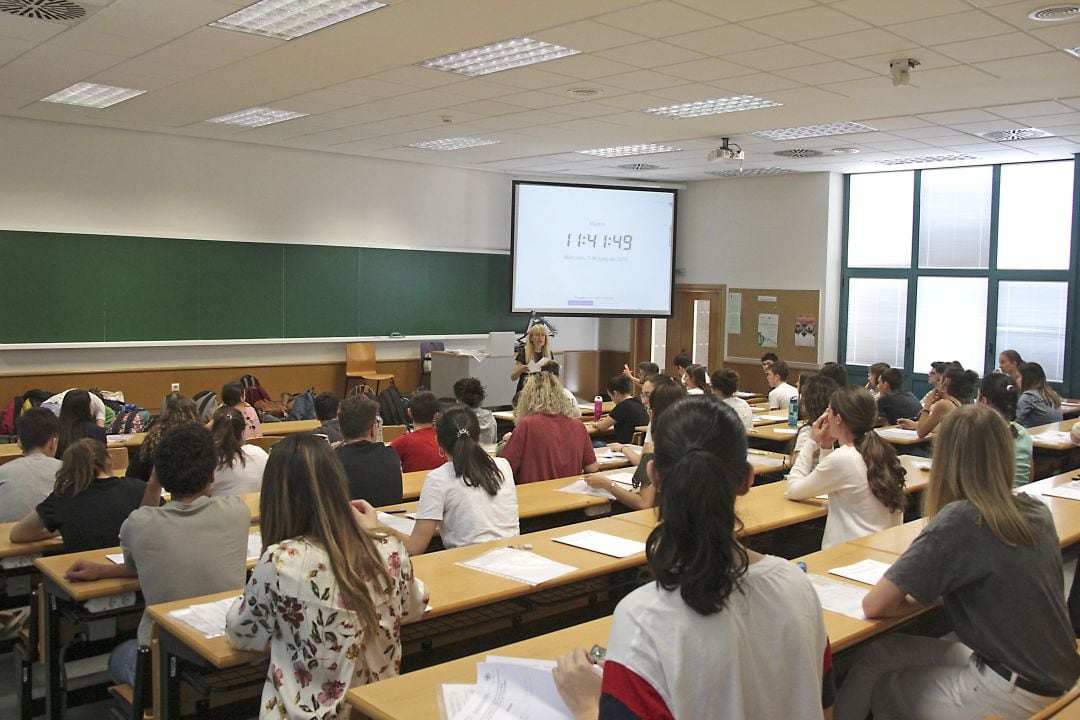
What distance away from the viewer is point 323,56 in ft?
21.0

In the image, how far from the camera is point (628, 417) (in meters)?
7.01

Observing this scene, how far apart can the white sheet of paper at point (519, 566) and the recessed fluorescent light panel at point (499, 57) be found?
3844 millimetres

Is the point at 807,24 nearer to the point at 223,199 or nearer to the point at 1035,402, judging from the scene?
the point at 1035,402

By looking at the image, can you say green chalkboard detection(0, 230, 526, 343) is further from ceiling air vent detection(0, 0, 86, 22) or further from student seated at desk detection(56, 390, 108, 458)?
student seated at desk detection(56, 390, 108, 458)

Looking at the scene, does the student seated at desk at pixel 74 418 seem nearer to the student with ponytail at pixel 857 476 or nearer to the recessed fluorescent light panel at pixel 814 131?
the student with ponytail at pixel 857 476

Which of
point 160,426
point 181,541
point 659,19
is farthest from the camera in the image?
point 659,19

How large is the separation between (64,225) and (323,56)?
4.56 meters

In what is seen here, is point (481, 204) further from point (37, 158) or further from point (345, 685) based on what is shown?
point (345, 685)

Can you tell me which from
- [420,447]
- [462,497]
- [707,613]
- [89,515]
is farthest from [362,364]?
[707,613]

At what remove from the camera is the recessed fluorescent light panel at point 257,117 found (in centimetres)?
877

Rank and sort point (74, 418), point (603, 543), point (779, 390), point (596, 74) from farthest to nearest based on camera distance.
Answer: point (779, 390) < point (596, 74) < point (74, 418) < point (603, 543)

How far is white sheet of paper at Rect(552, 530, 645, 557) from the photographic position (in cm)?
334

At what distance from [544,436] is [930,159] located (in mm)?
7784

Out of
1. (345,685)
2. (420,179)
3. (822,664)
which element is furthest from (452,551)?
(420,179)
